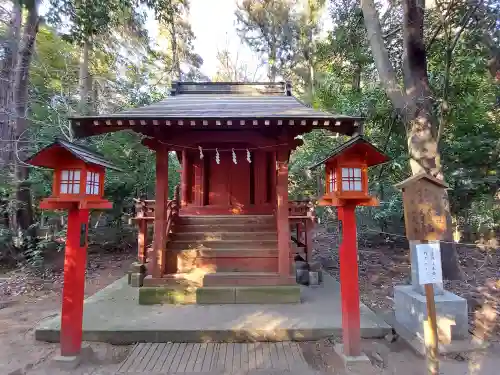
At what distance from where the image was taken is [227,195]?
788 centimetres

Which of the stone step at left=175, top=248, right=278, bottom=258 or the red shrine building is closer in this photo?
the red shrine building

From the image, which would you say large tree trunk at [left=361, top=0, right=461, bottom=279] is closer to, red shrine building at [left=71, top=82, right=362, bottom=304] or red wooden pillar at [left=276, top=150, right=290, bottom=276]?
red shrine building at [left=71, top=82, right=362, bottom=304]

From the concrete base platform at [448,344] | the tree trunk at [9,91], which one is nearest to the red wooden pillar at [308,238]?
the concrete base platform at [448,344]

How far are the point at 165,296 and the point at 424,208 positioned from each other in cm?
462

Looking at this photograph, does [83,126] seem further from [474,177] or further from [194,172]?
[474,177]

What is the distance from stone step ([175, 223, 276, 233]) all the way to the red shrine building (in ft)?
0.08

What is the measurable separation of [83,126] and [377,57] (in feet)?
20.1

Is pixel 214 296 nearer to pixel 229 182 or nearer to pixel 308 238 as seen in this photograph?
pixel 308 238

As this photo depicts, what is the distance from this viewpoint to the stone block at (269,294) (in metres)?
5.59

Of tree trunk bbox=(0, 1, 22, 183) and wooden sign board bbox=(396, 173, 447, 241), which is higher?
tree trunk bbox=(0, 1, 22, 183)

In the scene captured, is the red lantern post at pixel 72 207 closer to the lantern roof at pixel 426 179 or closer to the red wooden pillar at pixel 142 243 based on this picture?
the red wooden pillar at pixel 142 243

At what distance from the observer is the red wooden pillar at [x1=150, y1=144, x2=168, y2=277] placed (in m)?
5.96

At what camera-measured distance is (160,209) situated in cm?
603

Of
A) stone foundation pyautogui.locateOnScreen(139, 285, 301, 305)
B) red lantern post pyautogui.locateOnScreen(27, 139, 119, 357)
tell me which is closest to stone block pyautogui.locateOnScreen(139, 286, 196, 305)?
stone foundation pyautogui.locateOnScreen(139, 285, 301, 305)
